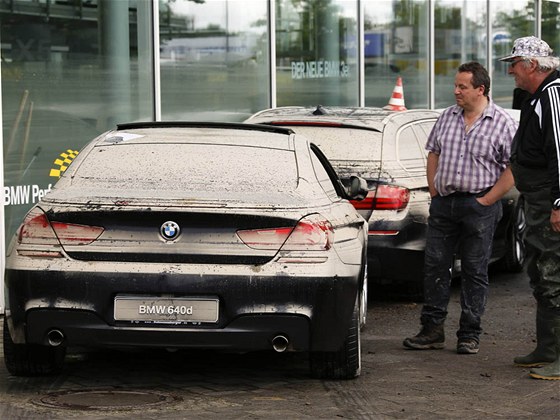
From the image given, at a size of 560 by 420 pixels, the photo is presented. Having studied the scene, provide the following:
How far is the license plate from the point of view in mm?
6738

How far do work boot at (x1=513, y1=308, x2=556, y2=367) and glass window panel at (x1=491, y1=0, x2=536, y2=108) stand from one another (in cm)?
1263

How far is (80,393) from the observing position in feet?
23.1

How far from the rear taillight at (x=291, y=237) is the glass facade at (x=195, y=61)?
4428 mm

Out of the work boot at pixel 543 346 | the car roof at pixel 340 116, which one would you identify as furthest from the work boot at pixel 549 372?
the car roof at pixel 340 116

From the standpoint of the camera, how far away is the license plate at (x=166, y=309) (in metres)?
6.74

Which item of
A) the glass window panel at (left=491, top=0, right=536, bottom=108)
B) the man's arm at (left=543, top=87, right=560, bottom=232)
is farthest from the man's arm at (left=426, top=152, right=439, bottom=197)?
the glass window panel at (left=491, top=0, right=536, bottom=108)

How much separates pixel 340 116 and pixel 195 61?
10.4 feet

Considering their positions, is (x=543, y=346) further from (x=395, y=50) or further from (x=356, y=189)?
(x=395, y=50)

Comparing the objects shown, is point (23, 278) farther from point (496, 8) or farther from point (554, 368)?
point (496, 8)

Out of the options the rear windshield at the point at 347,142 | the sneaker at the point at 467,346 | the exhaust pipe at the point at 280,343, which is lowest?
the sneaker at the point at 467,346

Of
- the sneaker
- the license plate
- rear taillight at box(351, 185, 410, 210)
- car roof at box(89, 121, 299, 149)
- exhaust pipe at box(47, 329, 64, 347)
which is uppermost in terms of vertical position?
car roof at box(89, 121, 299, 149)

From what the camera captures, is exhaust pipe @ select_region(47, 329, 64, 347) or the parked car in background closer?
exhaust pipe @ select_region(47, 329, 64, 347)

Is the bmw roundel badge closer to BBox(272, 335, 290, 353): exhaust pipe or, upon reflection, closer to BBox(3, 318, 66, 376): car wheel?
BBox(272, 335, 290, 353): exhaust pipe

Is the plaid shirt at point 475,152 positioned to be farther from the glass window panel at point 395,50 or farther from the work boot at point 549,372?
the glass window panel at point 395,50
